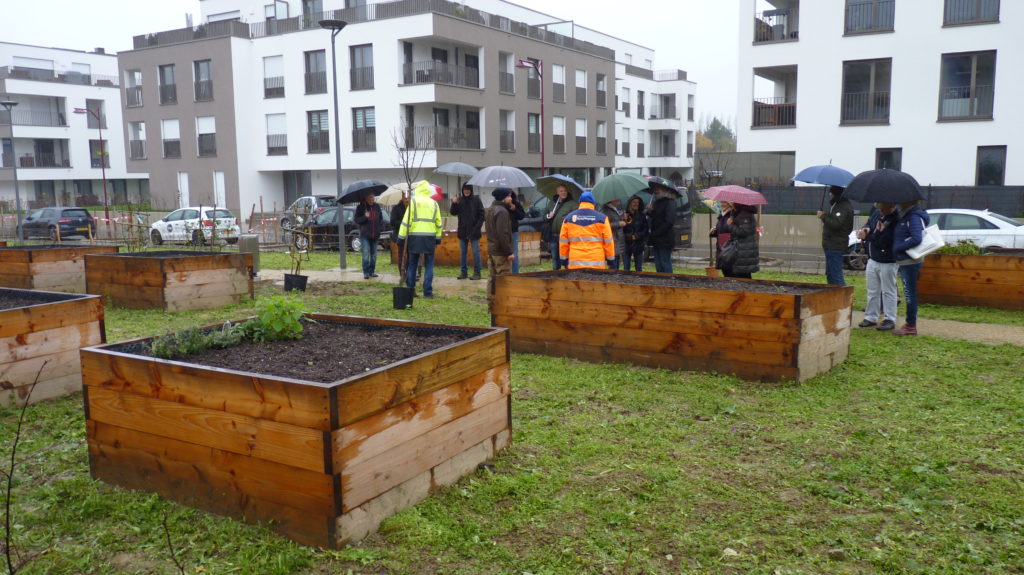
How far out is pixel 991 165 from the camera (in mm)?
25609

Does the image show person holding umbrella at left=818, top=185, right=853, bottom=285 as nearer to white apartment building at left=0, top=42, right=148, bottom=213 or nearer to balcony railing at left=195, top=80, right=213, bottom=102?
balcony railing at left=195, top=80, right=213, bottom=102

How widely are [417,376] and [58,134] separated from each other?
5958cm

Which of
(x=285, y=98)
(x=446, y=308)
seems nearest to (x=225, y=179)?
(x=285, y=98)

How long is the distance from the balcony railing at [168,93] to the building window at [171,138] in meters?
1.09

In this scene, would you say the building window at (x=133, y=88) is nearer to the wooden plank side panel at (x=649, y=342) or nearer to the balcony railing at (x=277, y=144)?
the balcony railing at (x=277, y=144)

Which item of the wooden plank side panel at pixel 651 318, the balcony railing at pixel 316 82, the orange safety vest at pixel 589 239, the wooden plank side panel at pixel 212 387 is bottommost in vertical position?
the wooden plank side panel at pixel 651 318

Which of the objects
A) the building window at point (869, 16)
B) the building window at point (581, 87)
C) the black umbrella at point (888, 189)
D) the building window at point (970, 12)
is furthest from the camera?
the building window at point (581, 87)

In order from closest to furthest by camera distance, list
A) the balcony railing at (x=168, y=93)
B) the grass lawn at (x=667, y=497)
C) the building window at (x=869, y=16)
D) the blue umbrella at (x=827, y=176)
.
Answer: the grass lawn at (x=667, y=497), the blue umbrella at (x=827, y=176), the building window at (x=869, y=16), the balcony railing at (x=168, y=93)

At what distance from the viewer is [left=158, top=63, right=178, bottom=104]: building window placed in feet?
138

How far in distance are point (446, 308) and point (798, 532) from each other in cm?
783

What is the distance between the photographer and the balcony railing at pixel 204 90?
40.8m

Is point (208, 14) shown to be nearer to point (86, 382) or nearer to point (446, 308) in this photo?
point (446, 308)

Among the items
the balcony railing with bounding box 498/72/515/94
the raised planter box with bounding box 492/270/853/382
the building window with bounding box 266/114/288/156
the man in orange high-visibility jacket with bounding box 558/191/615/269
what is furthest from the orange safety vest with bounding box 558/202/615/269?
the building window with bounding box 266/114/288/156

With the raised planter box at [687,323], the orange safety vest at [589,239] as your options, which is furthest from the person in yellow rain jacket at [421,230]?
the raised planter box at [687,323]
